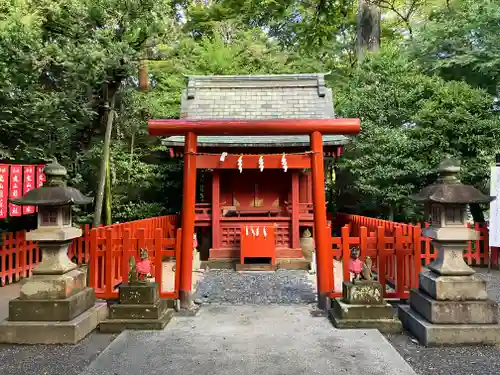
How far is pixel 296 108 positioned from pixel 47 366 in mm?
10827

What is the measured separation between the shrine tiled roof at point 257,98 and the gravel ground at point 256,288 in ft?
17.2

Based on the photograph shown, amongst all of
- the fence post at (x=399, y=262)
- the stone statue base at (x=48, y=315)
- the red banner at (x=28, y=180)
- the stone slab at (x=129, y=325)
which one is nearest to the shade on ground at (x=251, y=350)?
the stone slab at (x=129, y=325)

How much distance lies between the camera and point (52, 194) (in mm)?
5496

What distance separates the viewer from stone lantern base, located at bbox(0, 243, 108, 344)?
16.6 feet

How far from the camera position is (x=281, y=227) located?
12.2 metres

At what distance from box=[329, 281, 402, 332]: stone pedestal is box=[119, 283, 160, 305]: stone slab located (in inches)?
105

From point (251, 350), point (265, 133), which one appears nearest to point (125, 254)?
point (251, 350)

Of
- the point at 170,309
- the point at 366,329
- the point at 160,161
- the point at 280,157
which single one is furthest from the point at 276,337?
the point at 160,161

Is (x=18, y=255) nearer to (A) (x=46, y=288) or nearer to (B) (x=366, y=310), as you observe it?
(A) (x=46, y=288)

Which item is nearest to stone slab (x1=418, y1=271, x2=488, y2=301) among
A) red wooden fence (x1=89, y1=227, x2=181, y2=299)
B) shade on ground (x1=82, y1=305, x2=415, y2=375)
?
shade on ground (x1=82, y1=305, x2=415, y2=375)

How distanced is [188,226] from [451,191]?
4.03 m

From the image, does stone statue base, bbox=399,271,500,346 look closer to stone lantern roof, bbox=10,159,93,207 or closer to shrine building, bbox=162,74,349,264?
stone lantern roof, bbox=10,159,93,207

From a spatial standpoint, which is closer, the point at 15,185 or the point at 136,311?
the point at 136,311

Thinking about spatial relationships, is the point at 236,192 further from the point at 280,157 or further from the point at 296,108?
the point at 280,157
